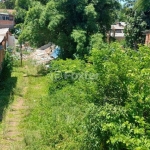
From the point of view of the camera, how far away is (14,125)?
10.2 meters

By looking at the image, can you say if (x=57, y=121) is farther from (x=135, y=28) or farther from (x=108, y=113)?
(x=135, y=28)

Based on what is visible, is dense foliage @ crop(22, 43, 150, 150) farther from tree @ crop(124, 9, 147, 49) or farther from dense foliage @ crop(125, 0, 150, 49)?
tree @ crop(124, 9, 147, 49)

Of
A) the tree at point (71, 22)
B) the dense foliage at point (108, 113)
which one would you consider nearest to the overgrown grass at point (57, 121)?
the dense foliage at point (108, 113)

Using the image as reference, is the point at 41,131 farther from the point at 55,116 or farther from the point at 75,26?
the point at 75,26

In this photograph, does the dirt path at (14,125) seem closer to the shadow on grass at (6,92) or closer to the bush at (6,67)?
the shadow on grass at (6,92)

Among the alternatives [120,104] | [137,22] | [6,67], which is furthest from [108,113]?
[137,22]

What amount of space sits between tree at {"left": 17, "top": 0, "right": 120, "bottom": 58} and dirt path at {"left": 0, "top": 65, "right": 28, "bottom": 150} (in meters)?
5.56

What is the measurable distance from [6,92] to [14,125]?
12.9ft

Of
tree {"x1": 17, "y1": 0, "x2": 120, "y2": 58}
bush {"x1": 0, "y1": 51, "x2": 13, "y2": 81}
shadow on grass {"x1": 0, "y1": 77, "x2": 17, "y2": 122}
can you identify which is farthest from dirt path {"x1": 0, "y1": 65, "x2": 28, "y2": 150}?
tree {"x1": 17, "y1": 0, "x2": 120, "y2": 58}

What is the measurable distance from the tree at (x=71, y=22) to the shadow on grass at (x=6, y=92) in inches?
167

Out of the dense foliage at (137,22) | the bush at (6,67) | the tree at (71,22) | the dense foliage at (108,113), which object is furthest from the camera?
the dense foliage at (137,22)

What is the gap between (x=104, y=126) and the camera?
Answer: 6.12m

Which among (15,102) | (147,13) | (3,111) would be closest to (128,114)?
(3,111)

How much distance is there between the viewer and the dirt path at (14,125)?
28.2 feet
